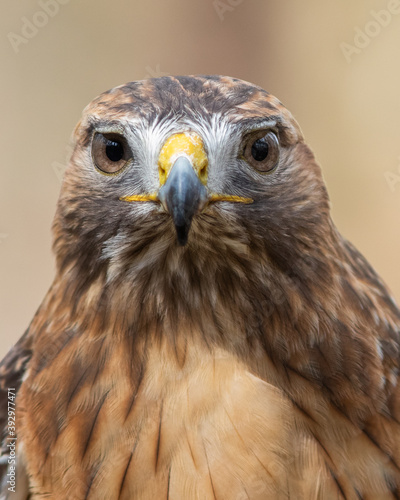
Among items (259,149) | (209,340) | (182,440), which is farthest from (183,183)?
(182,440)

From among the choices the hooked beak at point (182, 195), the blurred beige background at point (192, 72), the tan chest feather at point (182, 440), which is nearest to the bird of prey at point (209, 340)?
the tan chest feather at point (182, 440)

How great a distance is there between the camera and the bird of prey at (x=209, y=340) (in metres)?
1.49

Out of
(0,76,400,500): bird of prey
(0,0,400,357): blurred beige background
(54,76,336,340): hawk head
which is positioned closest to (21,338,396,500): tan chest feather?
(0,76,400,500): bird of prey

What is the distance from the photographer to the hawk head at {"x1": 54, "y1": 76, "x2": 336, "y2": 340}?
1451 millimetres

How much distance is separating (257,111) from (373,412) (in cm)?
72

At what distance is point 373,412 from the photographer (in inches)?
61.7

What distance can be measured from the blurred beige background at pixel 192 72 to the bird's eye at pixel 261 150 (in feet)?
9.27

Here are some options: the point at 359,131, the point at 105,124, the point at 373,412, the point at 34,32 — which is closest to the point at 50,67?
the point at 34,32

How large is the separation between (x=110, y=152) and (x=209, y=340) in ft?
1.57

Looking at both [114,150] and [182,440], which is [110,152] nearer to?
[114,150]

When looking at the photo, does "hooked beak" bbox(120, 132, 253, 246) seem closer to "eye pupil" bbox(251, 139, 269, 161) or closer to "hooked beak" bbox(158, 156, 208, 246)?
"hooked beak" bbox(158, 156, 208, 246)

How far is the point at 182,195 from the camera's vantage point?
1305 mm

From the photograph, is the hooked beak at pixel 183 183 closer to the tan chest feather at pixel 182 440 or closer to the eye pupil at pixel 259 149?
the eye pupil at pixel 259 149

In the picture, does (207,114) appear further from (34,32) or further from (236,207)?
(34,32)
